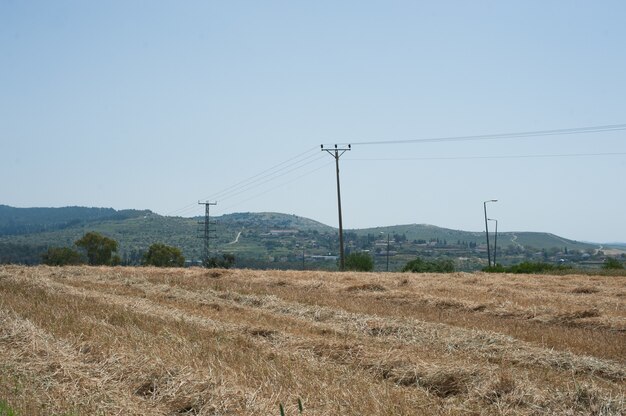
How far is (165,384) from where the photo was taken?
780cm

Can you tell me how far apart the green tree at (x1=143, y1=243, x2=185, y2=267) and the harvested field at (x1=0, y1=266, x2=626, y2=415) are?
169ft

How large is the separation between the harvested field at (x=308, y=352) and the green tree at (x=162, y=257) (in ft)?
169

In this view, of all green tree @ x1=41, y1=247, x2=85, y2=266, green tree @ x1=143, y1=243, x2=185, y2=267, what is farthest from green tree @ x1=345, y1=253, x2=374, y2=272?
green tree @ x1=41, y1=247, x2=85, y2=266

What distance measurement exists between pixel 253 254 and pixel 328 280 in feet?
389

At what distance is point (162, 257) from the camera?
7238 centimetres

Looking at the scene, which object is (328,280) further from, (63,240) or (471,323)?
(63,240)

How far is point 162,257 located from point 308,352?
210 feet

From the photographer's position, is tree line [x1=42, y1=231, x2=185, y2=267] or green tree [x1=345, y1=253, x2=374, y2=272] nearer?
green tree [x1=345, y1=253, x2=374, y2=272]

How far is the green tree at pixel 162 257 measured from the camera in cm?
7169

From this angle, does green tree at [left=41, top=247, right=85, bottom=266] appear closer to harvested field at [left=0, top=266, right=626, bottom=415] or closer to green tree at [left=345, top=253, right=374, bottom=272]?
green tree at [left=345, top=253, right=374, bottom=272]

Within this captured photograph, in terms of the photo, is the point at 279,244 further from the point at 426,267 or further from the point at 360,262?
the point at 426,267

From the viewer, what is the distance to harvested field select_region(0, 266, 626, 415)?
7.34 meters

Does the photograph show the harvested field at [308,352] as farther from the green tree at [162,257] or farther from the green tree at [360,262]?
the green tree at [162,257]

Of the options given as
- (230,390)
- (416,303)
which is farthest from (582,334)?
(230,390)
